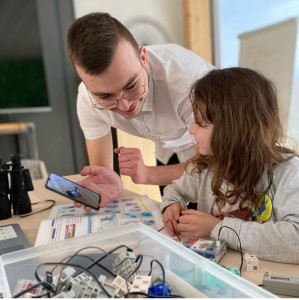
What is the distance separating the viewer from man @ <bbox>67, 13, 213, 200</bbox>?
0.90 metres

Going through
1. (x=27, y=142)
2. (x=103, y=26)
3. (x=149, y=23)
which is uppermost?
(x=149, y=23)

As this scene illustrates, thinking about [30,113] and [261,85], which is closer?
[261,85]

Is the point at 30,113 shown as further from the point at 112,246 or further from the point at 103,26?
the point at 112,246

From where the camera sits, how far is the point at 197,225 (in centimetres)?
77

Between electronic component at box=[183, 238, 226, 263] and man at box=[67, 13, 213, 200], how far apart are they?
0.44 m

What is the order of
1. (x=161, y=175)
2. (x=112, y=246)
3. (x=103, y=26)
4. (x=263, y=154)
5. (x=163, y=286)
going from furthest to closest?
(x=161, y=175)
(x=103, y=26)
(x=263, y=154)
(x=112, y=246)
(x=163, y=286)

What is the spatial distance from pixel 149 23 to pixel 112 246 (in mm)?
2981

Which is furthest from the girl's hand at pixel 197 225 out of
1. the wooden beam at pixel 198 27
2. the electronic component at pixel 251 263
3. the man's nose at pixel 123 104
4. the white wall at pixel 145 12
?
the wooden beam at pixel 198 27

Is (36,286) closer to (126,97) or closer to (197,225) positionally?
(197,225)

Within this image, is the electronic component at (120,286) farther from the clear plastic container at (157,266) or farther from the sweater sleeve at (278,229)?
the sweater sleeve at (278,229)

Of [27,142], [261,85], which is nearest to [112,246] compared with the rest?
[261,85]

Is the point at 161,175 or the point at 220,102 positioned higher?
the point at 220,102

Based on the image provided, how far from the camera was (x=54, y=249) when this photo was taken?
618 millimetres

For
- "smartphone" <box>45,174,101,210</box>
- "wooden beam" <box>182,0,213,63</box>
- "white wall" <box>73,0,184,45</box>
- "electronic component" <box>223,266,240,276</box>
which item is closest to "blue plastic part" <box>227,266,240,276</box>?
"electronic component" <box>223,266,240,276</box>
